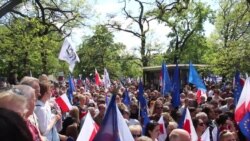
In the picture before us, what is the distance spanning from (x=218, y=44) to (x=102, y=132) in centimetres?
5245

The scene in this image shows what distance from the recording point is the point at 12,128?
2410 mm

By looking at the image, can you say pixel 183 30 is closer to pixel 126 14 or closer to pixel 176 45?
pixel 176 45

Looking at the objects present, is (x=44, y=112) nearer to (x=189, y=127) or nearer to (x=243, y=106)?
(x=189, y=127)

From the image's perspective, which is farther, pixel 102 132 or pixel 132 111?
pixel 132 111

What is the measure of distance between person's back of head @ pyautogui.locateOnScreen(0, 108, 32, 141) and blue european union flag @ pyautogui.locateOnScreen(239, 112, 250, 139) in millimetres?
6314

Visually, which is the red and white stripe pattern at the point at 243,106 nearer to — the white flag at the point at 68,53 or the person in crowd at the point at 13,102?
the person in crowd at the point at 13,102

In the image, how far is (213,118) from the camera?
995 centimetres

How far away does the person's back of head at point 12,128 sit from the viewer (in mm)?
2354

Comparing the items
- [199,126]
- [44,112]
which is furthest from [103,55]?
[44,112]

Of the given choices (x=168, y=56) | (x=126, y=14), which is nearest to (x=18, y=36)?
(x=126, y=14)

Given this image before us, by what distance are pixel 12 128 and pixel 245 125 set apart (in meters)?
6.46

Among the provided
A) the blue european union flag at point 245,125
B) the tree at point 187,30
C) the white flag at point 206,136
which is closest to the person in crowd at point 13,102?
the white flag at point 206,136

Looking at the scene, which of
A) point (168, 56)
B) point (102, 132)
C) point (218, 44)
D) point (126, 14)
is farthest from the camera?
point (218, 44)

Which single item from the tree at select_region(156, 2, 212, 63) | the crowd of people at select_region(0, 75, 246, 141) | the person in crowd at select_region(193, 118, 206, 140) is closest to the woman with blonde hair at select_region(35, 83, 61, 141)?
the crowd of people at select_region(0, 75, 246, 141)
